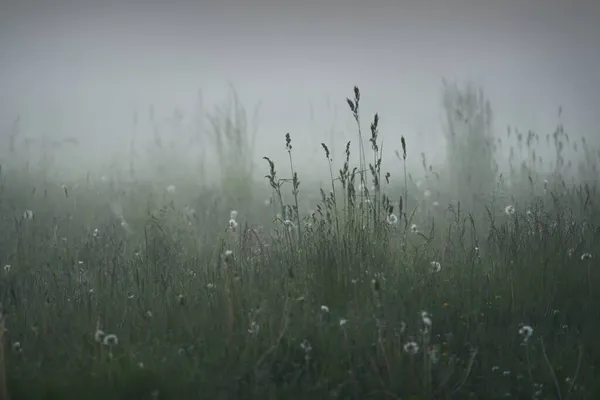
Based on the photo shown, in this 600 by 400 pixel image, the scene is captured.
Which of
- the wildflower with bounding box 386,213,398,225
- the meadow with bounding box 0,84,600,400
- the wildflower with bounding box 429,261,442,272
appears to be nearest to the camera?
the meadow with bounding box 0,84,600,400

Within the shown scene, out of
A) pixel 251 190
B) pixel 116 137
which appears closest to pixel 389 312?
pixel 251 190

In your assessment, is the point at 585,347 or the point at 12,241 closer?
the point at 585,347

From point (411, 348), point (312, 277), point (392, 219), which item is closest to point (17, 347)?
point (312, 277)

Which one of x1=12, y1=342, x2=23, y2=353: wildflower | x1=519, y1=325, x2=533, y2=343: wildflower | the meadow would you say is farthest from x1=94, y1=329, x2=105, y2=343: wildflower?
x1=519, y1=325, x2=533, y2=343: wildflower

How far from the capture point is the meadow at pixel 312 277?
2502 mm

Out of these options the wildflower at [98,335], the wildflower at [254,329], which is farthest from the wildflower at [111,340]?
the wildflower at [254,329]

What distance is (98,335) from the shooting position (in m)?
2.58

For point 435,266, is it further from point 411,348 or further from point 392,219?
point 411,348

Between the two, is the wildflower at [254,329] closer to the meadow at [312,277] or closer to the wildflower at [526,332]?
the meadow at [312,277]

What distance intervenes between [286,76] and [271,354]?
6.53 ft

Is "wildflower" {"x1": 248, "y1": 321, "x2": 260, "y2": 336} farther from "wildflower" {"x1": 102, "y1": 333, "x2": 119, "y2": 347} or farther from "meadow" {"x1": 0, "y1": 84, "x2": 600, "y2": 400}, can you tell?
"wildflower" {"x1": 102, "y1": 333, "x2": 119, "y2": 347}

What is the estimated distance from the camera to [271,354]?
2584 millimetres

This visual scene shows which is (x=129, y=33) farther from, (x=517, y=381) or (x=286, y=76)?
(x=517, y=381)

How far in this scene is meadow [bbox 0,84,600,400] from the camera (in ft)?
8.21
